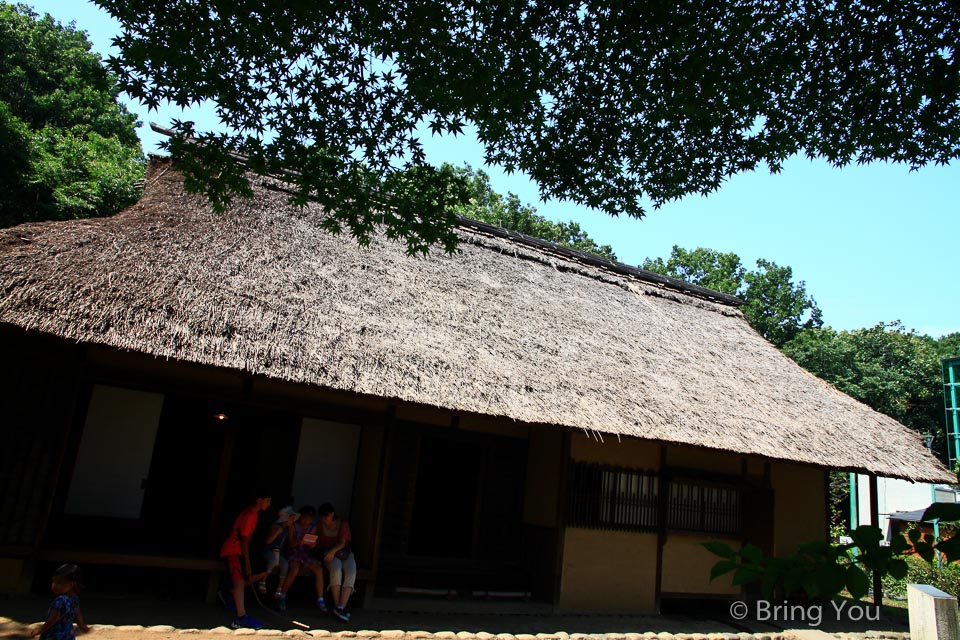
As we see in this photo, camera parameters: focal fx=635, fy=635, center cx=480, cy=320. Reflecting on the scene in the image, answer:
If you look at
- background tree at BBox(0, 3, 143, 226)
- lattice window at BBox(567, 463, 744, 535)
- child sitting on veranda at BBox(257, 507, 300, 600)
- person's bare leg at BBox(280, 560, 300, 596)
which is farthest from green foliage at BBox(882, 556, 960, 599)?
background tree at BBox(0, 3, 143, 226)

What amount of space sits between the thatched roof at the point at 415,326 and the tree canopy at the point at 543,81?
61.6 inches

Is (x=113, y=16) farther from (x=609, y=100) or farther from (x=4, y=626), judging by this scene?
(x=4, y=626)

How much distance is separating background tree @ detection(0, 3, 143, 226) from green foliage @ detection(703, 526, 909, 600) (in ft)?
13.5

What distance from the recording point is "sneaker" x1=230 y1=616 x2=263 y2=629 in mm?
5270

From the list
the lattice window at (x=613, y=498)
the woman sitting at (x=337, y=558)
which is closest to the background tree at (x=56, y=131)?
the woman sitting at (x=337, y=558)

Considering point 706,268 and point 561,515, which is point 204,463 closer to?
point 561,515

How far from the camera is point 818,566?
1616 mm

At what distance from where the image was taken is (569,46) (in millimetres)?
4375

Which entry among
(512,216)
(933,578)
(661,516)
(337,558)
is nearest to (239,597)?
A: (337,558)

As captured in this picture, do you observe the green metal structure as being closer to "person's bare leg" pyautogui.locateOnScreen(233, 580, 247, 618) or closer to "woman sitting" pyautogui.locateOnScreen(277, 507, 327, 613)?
"woman sitting" pyautogui.locateOnScreen(277, 507, 327, 613)

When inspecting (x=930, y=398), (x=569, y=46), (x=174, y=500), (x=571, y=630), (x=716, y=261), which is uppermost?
(x=716, y=261)

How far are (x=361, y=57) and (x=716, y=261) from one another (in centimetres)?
2650

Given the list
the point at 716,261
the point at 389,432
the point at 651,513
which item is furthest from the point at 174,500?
the point at 716,261

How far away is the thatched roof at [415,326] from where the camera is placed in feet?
17.2
